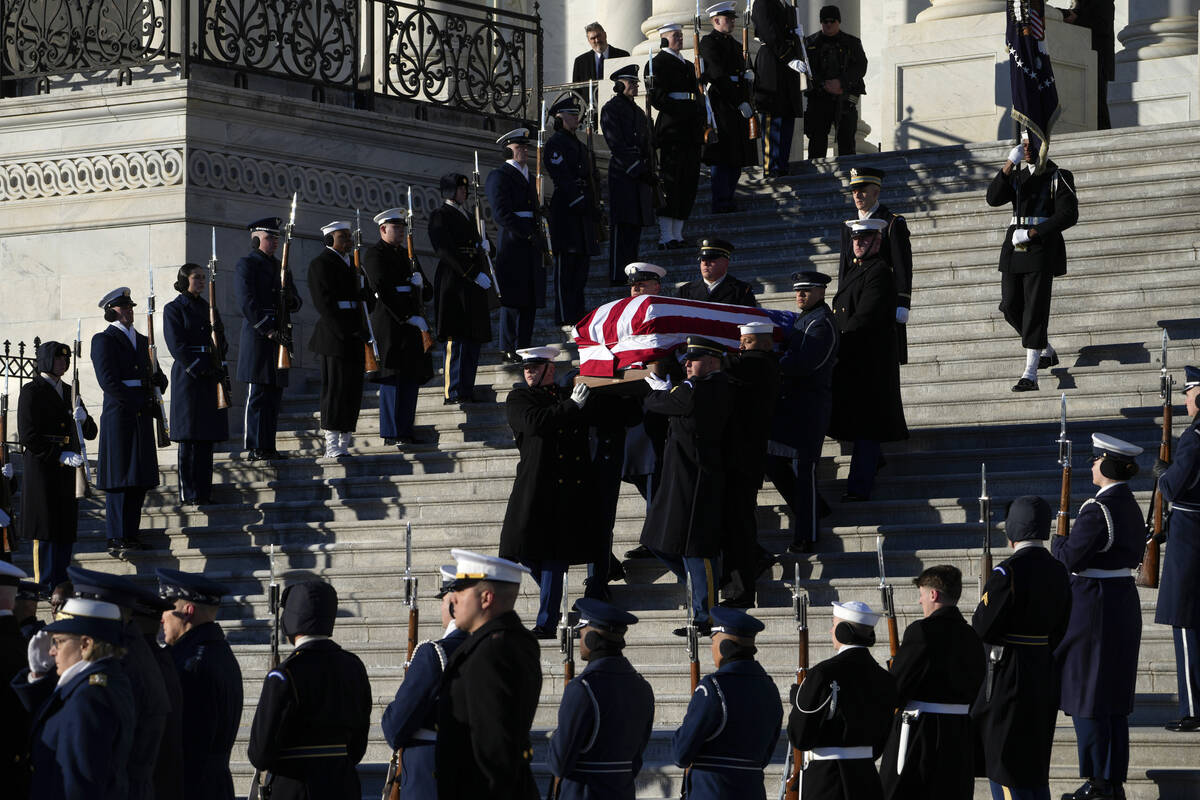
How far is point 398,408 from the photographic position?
52.9 ft

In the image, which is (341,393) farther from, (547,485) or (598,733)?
(598,733)

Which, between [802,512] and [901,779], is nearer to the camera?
[901,779]

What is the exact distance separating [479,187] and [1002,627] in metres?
11.2

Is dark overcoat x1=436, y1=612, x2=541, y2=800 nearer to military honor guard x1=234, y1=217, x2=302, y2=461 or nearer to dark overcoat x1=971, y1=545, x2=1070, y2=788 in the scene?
dark overcoat x1=971, y1=545, x2=1070, y2=788

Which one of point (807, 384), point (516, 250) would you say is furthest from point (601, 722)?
point (516, 250)

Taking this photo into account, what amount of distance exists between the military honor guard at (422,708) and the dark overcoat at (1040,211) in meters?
7.86

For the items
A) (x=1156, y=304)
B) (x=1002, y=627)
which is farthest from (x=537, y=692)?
(x=1156, y=304)

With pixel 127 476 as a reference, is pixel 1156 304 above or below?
above

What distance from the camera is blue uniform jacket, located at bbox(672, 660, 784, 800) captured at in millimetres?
8961

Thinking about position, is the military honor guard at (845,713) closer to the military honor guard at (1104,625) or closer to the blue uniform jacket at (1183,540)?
the military honor guard at (1104,625)

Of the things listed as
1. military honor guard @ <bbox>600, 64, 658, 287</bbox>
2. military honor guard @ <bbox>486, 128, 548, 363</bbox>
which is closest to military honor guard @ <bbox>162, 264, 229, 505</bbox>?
military honor guard @ <bbox>486, 128, 548, 363</bbox>

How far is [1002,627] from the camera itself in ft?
33.3

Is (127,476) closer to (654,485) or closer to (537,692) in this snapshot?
(654,485)

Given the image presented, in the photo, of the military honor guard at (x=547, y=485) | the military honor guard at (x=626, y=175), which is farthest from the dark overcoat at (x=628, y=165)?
the military honor guard at (x=547, y=485)
